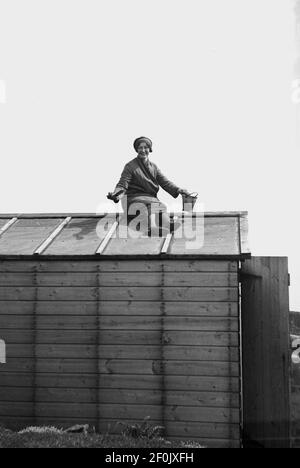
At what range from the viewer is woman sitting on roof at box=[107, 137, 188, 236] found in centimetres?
1126

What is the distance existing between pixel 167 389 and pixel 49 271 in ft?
10.1

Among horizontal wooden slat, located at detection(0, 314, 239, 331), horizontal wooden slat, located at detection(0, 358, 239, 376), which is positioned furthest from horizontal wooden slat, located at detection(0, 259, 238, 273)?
horizontal wooden slat, located at detection(0, 358, 239, 376)

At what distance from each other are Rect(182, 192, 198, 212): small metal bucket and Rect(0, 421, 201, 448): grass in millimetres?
4864

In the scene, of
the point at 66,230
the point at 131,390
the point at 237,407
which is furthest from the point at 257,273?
the point at 66,230

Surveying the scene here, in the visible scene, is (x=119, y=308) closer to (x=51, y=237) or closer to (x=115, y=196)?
(x=51, y=237)

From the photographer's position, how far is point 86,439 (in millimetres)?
8219

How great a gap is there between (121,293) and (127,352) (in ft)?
3.51

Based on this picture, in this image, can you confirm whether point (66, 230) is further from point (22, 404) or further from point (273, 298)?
point (273, 298)

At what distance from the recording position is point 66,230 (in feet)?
36.2

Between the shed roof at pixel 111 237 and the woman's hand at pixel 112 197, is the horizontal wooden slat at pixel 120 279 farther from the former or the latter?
the woman's hand at pixel 112 197
